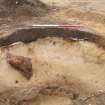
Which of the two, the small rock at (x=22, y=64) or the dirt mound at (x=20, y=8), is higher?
the dirt mound at (x=20, y=8)

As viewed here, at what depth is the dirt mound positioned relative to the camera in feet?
25.5

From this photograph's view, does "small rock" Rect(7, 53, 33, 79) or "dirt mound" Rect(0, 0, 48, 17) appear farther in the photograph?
"dirt mound" Rect(0, 0, 48, 17)

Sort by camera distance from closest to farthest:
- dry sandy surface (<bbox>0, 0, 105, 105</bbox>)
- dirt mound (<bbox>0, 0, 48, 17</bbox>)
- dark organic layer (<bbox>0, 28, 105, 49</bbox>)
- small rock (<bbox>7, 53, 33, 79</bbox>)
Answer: dry sandy surface (<bbox>0, 0, 105, 105</bbox>) → small rock (<bbox>7, 53, 33, 79</bbox>) → dark organic layer (<bbox>0, 28, 105, 49</bbox>) → dirt mound (<bbox>0, 0, 48, 17</bbox>)

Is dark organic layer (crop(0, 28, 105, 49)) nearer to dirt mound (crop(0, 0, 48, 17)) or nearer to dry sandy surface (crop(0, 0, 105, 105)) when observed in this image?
dry sandy surface (crop(0, 0, 105, 105))

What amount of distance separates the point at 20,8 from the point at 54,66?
5.89 ft

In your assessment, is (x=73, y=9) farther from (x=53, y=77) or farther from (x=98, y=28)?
(x=53, y=77)

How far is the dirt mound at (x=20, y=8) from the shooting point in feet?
25.5

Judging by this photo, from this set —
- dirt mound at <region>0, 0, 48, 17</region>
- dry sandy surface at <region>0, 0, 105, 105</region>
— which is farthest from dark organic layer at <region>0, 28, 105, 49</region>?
dirt mound at <region>0, 0, 48, 17</region>

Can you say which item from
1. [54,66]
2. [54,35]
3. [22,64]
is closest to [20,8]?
[54,35]

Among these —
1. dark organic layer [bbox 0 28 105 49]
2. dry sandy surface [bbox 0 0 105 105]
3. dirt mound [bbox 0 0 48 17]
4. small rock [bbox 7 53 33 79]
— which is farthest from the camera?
dirt mound [bbox 0 0 48 17]

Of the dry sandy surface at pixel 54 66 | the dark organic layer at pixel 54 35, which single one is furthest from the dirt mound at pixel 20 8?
the dark organic layer at pixel 54 35

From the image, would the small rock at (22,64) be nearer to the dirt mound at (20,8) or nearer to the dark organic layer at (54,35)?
the dark organic layer at (54,35)

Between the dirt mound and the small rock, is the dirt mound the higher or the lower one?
the higher one

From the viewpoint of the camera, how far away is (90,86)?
657cm
